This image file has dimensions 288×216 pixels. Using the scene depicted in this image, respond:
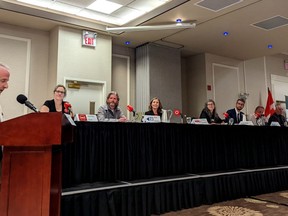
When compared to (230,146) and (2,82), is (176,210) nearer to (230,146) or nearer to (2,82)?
(230,146)

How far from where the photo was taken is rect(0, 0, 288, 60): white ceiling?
12.3 feet

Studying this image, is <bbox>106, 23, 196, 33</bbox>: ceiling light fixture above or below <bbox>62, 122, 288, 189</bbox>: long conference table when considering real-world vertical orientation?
above

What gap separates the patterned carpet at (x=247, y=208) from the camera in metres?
2.17

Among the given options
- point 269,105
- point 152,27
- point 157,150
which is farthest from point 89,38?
point 269,105

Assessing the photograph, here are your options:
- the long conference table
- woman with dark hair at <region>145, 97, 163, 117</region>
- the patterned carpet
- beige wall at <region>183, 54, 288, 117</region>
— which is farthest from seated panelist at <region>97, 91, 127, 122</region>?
beige wall at <region>183, 54, 288, 117</region>

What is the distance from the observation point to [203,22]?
14.0 feet

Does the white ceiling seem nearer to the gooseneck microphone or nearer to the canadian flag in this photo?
the canadian flag

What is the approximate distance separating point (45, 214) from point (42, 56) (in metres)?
4.15

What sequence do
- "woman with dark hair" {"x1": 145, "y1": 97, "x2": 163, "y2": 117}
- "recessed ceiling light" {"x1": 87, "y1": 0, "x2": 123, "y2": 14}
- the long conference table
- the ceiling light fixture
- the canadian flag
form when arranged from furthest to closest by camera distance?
1. the canadian flag
2. the ceiling light fixture
3. "recessed ceiling light" {"x1": 87, "y1": 0, "x2": 123, "y2": 14}
4. "woman with dark hair" {"x1": 145, "y1": 97, "x2": 163, "y2": 117}
5. the long conference table

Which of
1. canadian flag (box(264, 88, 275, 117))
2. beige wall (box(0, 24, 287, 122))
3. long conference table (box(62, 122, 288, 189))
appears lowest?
long conference table (box(62, 122, 288, 189))

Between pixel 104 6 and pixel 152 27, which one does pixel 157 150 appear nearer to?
pixel 152 27

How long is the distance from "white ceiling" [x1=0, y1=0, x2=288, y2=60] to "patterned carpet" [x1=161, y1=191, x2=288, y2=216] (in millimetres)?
2598

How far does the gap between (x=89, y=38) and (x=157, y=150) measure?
2.95 metres

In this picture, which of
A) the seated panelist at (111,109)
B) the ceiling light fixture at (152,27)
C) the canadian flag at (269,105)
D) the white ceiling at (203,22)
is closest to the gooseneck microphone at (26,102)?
the seated panelist at (111,109)
